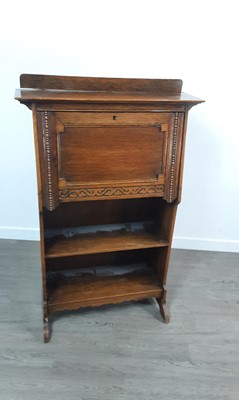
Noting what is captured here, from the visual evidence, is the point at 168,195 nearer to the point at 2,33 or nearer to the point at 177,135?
the point at 177,135

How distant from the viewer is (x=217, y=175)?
2061 mm

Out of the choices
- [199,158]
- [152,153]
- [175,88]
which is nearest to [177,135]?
[152,153]

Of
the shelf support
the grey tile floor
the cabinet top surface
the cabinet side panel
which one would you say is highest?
the cabinet top surface

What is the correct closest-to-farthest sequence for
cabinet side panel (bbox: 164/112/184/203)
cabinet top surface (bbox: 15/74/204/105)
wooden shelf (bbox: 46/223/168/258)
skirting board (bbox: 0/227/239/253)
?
cabinet top surface (bbox: 15/74/204/105) < cabinet side panel (bbox: 164/112/184/203) < wooden shelf (bbox: 46/223/168/258) < skirting board (bbox: 0/227/239/253)

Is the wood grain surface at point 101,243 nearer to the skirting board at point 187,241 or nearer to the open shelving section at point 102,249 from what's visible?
the open shelving section at point 102,249

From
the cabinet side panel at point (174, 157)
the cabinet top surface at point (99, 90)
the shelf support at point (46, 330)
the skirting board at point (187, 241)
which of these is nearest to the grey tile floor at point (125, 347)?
the shelf support at point (46, 330)

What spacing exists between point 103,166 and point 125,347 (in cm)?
84

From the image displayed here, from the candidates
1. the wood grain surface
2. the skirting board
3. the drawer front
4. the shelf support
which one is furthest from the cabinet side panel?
the skirting board

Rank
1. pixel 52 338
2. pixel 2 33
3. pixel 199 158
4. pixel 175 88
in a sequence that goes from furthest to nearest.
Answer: pixel 199 158 < pixel 2 33 < pixel 52 338 < pixel 175 88

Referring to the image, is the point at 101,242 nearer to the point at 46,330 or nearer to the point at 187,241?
the point at 46,330

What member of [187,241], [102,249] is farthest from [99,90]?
[187,241]

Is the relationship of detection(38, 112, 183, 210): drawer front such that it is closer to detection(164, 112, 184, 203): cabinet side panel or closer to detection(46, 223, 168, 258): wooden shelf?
detection(164, 112, 184, 203): cabinet side panel

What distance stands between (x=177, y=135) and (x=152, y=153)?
0.40 ft

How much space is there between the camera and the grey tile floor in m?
1.30
